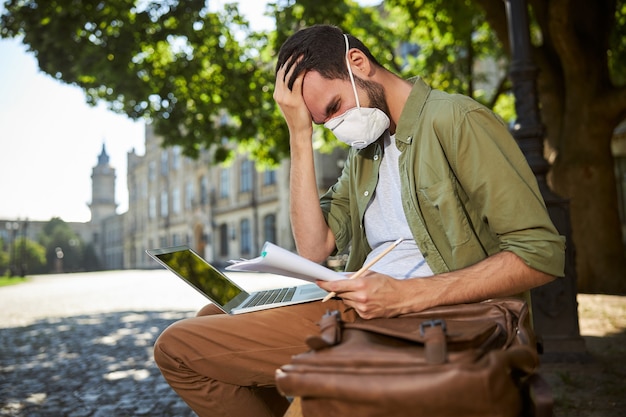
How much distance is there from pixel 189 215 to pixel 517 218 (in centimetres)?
4713

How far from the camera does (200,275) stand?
187 cm

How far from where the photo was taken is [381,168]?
2021mm

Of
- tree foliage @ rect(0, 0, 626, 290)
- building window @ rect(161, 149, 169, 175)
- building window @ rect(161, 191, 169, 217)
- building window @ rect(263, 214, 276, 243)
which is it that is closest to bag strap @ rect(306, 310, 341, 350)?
tree foliage @ rect(0, 0, 626, 290)

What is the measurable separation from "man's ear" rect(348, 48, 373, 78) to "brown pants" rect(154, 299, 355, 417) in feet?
2.59

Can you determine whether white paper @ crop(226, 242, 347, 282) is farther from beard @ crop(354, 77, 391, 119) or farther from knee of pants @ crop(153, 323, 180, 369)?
beard @ crop(354, 77, 391, 119)

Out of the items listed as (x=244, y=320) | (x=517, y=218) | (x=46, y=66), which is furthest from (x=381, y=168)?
(x=46, y=66)

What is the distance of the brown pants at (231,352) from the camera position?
5.36ft

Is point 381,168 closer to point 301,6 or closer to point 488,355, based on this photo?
point 488,355

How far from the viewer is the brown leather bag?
1.02m

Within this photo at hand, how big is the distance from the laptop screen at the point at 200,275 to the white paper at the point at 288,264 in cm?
34

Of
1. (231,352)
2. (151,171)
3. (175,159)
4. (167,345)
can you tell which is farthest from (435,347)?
(151,171)

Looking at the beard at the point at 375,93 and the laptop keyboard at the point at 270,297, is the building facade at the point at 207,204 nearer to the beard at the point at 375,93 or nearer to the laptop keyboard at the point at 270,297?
the laptop keyboard at the point at 270,297

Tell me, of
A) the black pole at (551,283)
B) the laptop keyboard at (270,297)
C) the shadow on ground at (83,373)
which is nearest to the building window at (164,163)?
the shadow on ground at (83,373)

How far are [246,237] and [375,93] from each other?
122ft
